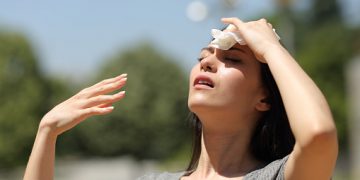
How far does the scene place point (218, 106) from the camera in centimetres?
330

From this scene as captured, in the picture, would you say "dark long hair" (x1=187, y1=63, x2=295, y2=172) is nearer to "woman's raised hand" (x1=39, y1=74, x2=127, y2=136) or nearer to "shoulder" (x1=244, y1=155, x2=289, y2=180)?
"shoulder" (x1=244, y1=155, x2=289, y2=180)

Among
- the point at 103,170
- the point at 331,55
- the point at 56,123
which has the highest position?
the point at 56,123

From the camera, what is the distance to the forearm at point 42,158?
132 inches

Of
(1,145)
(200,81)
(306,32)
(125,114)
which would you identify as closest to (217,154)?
(200,81)

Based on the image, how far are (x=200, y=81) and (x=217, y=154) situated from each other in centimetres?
35

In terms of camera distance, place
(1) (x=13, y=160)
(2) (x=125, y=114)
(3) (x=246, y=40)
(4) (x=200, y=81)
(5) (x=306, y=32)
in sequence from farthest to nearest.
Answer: (5) (x=306, y=32) < (1) (x=13, y=160) < (2) (x=125, y=114) < (4) (x=200, y=81) < (3) (x=246, y=40)

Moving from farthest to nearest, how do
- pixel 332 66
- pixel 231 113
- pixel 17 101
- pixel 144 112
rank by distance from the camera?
1. pixel 332 66
2. pixel 17 101
3. pixel 144 112
4. pixel 231 113

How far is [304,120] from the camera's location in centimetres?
279

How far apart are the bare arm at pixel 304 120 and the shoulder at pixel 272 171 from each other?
10 centimetres

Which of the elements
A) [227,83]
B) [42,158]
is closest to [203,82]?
[227,83]

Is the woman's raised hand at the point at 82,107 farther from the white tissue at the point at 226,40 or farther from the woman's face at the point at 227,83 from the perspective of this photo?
the white tissue at the point at 226,40

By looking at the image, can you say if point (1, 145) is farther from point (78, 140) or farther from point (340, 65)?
point (340, 65)

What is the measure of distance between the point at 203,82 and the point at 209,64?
0.09 m

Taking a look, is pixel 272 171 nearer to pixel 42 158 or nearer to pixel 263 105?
pixel 263 105
